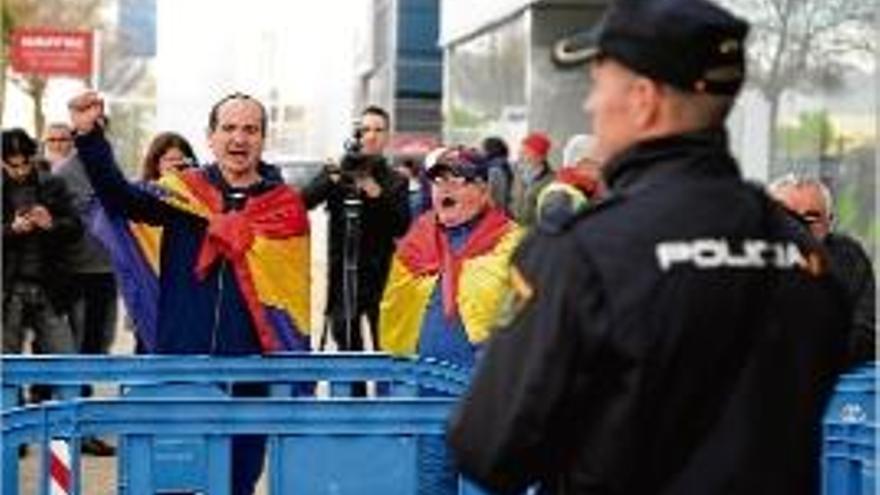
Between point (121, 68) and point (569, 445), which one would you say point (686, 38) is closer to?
point (569, 445)

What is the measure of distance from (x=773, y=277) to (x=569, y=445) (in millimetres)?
390

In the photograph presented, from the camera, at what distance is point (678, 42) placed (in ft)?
9.38

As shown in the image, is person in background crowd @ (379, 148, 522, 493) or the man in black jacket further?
the man in black jacket

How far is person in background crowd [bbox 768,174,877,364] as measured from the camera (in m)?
6.50

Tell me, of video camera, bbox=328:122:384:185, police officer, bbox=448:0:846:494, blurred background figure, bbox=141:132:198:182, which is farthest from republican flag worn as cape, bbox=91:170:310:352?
police officer, bbox=448:0:846:494

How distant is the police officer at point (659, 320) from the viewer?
275cm

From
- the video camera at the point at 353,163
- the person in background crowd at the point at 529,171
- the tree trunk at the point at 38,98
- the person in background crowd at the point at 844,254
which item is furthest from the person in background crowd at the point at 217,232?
the tree trunk at the point at 38,98

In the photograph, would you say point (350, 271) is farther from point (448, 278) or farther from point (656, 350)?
point (656, 350)

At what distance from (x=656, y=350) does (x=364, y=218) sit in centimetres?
853

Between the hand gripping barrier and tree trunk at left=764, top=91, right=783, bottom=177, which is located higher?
tree trunk at left=764, top=91, right=783, bottom=177

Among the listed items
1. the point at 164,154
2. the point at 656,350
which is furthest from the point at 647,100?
the point at 164,154

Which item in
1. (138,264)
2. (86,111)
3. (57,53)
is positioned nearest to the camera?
(86,111)

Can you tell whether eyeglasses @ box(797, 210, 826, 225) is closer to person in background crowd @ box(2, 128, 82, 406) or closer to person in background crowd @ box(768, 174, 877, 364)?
person in background crowd @ box(768, 174, 877, 364)

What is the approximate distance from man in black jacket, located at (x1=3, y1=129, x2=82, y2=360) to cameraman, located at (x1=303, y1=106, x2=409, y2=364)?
55.5 inches
